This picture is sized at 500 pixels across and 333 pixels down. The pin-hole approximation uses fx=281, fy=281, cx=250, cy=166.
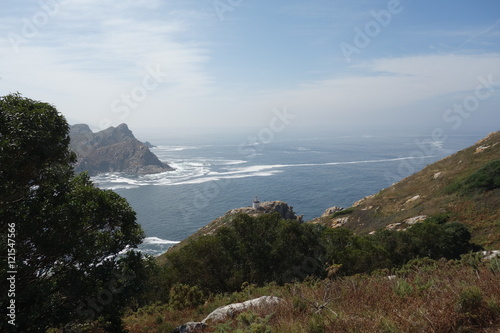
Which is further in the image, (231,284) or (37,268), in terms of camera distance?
(231,284)

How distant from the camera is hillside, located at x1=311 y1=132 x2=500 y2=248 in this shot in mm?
28547

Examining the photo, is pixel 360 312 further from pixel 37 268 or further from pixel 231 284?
pixel 231 284

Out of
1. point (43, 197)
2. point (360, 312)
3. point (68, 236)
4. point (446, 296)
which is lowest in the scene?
point (360, 312)

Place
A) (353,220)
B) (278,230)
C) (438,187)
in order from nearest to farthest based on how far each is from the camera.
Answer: (278,230) → (438,187) → (353,220)

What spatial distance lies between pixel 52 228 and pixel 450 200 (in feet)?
136

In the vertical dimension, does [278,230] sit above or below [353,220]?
above

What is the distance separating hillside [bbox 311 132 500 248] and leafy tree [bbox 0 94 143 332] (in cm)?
2560

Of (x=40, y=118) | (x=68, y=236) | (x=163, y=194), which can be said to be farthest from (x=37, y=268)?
(x=163, y=194)

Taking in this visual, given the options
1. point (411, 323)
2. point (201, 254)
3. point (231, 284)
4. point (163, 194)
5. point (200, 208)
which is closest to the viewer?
point (411, 323)

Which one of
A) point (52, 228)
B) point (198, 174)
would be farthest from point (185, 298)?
point (198, 174)

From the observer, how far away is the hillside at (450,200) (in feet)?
93.7

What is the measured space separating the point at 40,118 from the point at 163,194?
10015cm

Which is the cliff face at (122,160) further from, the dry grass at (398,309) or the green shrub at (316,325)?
the green shrub at (316,325)

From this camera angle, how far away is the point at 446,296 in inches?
220
